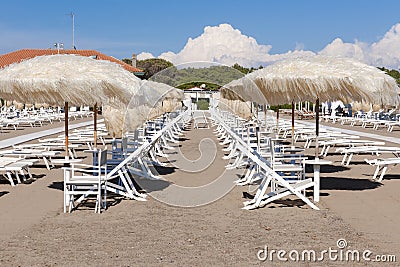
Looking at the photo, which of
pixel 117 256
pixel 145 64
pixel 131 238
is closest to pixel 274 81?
pixel 131 238

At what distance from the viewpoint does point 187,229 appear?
5512 millimetres

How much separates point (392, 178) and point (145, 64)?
229ft

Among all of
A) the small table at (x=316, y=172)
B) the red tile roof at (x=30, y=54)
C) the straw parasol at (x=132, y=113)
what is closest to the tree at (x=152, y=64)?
the red tile roof at (x=30, y=54)

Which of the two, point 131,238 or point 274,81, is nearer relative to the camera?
point 131,238

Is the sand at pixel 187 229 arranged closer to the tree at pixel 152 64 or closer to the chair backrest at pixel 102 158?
the chair backrest at pixel 102 158

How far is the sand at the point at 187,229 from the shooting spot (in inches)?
178

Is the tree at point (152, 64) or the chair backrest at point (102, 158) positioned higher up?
the tree at point (152, 64)

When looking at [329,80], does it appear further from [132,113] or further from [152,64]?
[152,64]

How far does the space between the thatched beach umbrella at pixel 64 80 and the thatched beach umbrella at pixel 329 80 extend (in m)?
1.90

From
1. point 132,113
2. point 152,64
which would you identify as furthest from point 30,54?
point 132,113

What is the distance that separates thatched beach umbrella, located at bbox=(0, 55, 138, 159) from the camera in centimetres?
670

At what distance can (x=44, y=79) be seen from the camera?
6.66m

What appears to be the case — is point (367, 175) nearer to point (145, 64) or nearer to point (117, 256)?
point (117, 256)

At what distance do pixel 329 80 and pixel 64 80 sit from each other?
127 inches
